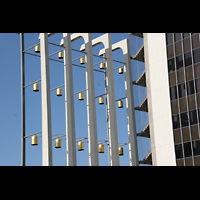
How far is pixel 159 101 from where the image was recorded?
1583 inches

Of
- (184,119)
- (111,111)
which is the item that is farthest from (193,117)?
(111,111)

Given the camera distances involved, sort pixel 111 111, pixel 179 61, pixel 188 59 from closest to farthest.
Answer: pixel 111 111, pixel 188 59, pixel 179 61

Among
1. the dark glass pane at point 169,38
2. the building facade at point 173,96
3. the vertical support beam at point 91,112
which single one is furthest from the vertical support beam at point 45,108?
the dark glass pane at point 169,38

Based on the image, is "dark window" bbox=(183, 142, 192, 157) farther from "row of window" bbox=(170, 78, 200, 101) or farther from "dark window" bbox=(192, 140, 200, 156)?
"row of window" bbox=(170, 78, 200, 101)

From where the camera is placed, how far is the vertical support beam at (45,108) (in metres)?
23.2

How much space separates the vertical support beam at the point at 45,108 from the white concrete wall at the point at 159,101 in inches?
662

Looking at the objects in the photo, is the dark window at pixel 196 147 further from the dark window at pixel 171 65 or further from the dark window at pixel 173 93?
the dark window at pixel 171 65

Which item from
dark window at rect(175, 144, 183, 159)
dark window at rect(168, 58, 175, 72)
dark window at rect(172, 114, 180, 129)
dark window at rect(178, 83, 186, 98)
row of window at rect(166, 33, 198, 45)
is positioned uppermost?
row of window at rect(166, 33, 198, 45)

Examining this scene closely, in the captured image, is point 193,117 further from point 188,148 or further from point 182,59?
point 182,59

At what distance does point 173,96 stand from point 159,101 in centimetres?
183

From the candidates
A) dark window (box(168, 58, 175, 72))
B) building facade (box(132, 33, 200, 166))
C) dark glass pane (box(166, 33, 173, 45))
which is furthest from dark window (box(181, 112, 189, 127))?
dark glass pane (box(166, 33, 173, 45))

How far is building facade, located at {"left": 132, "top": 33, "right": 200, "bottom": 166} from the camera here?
36.5 metres
